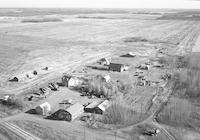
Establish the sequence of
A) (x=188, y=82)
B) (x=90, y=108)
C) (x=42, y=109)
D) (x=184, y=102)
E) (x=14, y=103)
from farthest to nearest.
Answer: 1. (x=188, y=82)
2. (x=184, y=102)
3. (x=14, y=103)
4. (x=90, y=108)
5. (x=42, y=109)

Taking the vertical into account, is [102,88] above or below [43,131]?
above

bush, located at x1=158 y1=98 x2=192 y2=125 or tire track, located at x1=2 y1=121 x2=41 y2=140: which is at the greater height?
bush, located at x1=158 y1=98 x2=192 y2=125

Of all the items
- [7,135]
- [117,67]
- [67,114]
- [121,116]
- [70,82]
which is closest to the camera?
[7,135]

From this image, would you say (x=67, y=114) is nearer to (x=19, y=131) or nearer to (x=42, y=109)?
(x=42, y=109)

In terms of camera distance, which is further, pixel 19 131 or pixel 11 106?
pixel 11 106

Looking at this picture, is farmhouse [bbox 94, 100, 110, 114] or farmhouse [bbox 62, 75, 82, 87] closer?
farmhouse [bbox 94, 100, 110, 114]

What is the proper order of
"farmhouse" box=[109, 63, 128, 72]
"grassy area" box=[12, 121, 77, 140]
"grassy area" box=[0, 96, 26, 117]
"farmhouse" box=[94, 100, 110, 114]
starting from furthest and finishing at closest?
"farmhouse" box=[109, 63, 128, 72] < "grassy area" box=[0, 96, 26, 117] < "farmhouse" box=[94, 100, 110, 114] < "grassy area" box=[12, 121, 77, 140]

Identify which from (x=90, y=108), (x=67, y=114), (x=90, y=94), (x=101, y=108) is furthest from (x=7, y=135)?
(x=90, y=94)

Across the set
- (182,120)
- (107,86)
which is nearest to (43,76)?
(107,86)

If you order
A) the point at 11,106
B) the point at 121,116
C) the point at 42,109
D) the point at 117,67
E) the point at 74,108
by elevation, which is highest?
the point at 117,67

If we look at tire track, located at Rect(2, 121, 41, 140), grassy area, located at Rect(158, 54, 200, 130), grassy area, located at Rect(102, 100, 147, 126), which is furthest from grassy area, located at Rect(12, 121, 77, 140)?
grassy area, located at Rect(158, 54, 200, 130)

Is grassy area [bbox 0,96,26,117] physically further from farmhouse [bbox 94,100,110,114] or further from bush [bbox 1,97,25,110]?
farmhouse [bbox 94,100,110,114]
